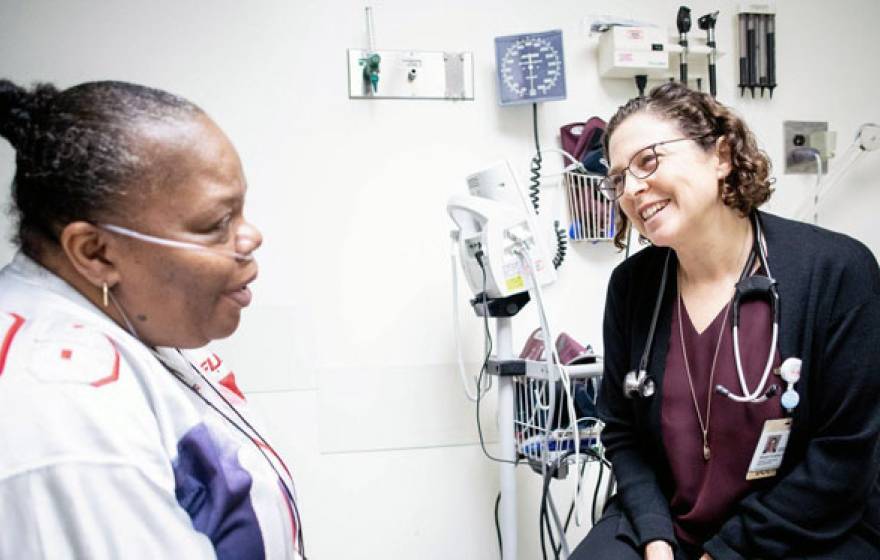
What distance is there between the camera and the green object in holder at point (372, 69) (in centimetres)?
189

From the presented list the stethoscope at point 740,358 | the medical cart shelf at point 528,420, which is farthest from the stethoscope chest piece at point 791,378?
the medical cart shelf at point 528,420

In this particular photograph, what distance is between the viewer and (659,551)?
1086 mm

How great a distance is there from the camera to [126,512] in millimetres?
584

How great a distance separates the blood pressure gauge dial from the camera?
197 cm

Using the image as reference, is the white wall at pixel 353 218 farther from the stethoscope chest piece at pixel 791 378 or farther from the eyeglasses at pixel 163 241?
the eyeglasses at pixel 163 241

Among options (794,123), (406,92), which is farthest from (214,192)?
(794,123)

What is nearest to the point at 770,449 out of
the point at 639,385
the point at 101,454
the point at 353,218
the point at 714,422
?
the point at 714,422

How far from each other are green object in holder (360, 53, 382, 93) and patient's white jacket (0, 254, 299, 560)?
1.38m

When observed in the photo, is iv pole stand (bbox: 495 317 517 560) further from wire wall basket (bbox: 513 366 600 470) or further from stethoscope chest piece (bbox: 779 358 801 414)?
stethoscope chest piece (bbox: 779 358 801 414)

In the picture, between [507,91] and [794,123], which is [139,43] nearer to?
[507,91]

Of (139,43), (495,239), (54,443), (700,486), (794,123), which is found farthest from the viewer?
(794,123)

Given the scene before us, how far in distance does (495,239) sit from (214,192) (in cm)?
94

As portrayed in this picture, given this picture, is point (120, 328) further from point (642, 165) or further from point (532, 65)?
point (532, 65)

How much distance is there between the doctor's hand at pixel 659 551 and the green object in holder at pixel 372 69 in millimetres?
1543
